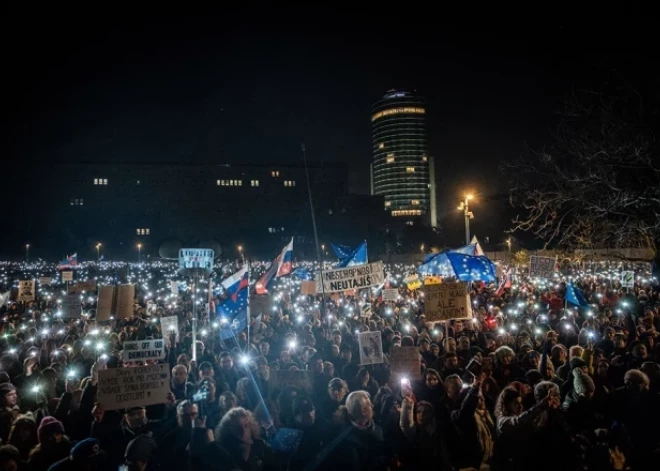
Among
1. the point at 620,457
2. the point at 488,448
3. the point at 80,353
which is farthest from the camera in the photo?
the point at 80,353

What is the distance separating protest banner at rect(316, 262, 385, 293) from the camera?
12.0 metres

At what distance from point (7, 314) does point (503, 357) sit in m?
15.6

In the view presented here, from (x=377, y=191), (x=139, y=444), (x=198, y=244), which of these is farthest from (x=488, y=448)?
(x=377, y=191)

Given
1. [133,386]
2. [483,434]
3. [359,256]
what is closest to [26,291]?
[359,256]

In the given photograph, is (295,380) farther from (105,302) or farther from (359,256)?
(359,256)

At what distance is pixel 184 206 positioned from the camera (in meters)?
95.2

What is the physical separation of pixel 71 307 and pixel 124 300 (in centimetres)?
243

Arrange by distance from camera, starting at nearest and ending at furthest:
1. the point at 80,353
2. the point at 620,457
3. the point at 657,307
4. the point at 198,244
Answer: the point at 620,457 < the point at 80,353 < the point at 657,307 < the point at 198,244

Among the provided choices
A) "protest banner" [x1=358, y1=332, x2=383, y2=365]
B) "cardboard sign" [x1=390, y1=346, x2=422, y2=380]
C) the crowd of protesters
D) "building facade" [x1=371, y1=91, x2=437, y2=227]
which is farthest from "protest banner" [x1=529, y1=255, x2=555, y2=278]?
"building facade" [x1=371, y1=91, x2=437, y2=227]

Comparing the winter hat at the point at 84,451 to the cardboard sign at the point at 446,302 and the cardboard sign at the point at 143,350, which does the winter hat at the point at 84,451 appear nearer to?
the cardboard sign at the point at 143,350

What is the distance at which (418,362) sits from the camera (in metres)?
7.37

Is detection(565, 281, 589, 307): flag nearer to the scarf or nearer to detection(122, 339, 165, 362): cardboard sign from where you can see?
the scarf

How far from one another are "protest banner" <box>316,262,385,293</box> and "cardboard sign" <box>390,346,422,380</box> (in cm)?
452

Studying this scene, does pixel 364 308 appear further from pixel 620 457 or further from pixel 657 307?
pixel 620 457
